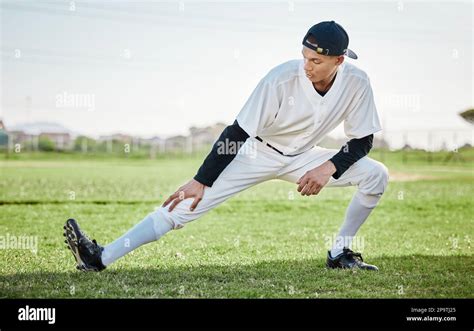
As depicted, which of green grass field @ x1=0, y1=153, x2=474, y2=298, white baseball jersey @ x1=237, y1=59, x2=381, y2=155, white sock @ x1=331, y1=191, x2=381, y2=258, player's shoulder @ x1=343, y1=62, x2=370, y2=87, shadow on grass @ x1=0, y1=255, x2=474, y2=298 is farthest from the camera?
white sock @ x1=331, y1=191, x2=381, y2=258

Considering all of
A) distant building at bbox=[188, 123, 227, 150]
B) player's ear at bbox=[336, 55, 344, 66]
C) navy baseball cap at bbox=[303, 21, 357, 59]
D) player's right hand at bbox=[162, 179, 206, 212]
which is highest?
navy baseball cap at bbox=[303, 21, 357, 59]

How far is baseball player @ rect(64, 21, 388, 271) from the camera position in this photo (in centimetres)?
486

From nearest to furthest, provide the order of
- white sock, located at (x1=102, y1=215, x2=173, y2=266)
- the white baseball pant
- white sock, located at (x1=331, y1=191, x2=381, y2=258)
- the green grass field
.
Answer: the green grass field, white sock, located at (x1=102, y1=215, x2=173, y2=266), the white baseball pant, white sock, located at (x1=331, y1=191, x2=381, y2=258)

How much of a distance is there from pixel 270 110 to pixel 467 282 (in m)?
2.13

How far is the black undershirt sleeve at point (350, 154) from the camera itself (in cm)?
515

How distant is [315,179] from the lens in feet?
16.2

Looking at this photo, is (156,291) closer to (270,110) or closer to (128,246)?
(128,246)

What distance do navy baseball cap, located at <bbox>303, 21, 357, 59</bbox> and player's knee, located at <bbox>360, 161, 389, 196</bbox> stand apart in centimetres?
105

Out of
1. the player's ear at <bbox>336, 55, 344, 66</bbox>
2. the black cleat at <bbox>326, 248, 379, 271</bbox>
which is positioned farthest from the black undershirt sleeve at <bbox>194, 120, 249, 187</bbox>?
the black cleat at <bbox>326, 248, 379, 271</bbox>

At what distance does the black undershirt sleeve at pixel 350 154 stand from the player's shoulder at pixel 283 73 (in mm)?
741

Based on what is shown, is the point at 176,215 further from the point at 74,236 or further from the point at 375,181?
the point at 375,181

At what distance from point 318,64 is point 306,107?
42cm

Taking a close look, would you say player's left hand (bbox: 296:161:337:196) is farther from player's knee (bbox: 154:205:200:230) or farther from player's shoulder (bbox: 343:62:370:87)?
player's knee (bbox: 154:205:200:230)
